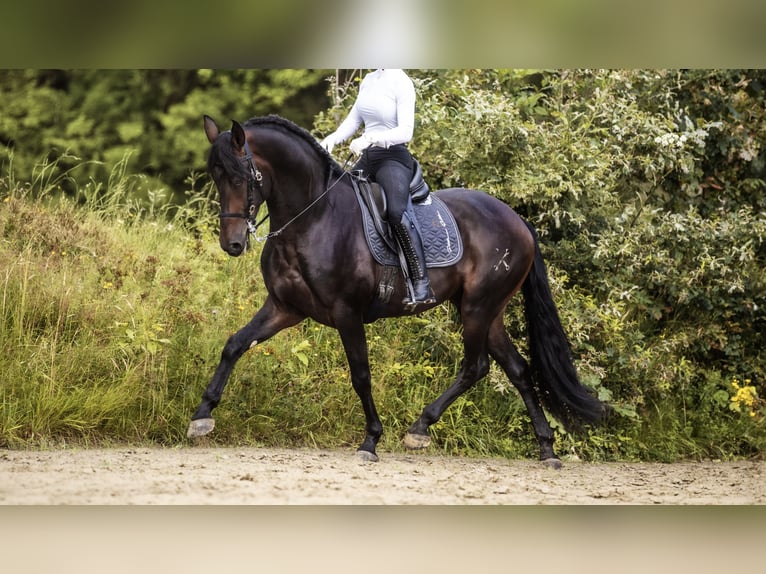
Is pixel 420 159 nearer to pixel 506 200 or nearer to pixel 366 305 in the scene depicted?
pixel 506 200

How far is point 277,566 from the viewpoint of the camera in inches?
216

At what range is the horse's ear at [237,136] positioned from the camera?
223 inches

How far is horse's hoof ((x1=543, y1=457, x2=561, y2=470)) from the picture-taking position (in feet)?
22.4

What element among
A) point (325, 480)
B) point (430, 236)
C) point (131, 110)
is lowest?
point (325, 480)

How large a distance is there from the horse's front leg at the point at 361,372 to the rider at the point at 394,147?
1.37ft

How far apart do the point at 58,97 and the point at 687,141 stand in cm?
690

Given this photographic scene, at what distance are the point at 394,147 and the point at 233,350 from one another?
5.29ft

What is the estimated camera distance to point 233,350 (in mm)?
6145

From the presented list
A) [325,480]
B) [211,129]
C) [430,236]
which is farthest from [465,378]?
[211,129]

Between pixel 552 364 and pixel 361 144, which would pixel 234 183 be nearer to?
pixel 361 144

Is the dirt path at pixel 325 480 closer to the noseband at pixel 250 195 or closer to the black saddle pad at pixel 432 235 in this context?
the black saddle pad at pixel 432 235

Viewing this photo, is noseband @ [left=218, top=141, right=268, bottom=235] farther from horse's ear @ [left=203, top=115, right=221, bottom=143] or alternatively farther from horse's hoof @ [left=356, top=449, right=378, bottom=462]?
horse's hoof @ [left=356, top=449, right=378, bottom=462]
